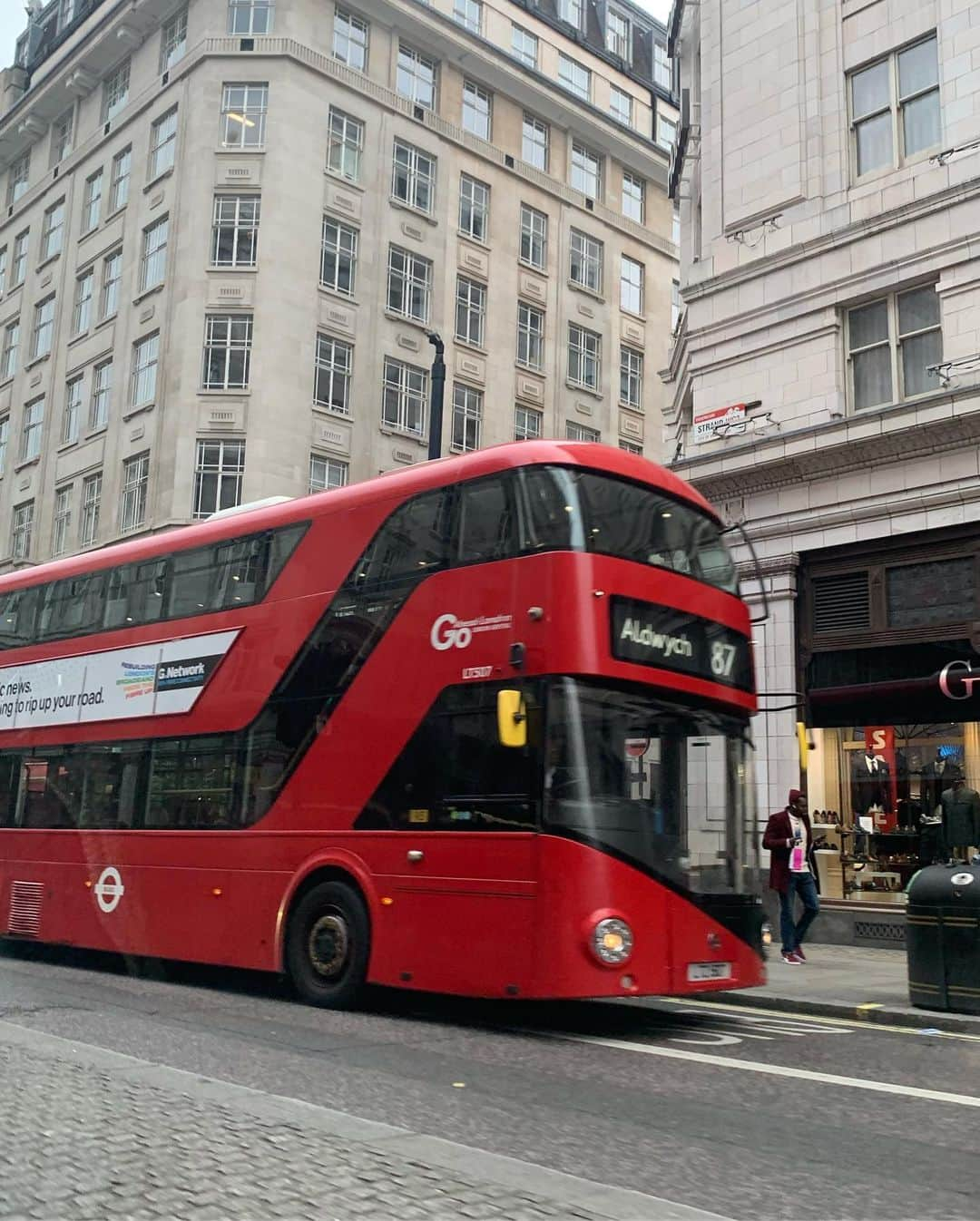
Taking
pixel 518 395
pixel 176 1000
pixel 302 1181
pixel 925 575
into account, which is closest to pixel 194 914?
pixel 176 1000

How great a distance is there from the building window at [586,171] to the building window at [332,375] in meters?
13.7

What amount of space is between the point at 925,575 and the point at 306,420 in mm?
21476

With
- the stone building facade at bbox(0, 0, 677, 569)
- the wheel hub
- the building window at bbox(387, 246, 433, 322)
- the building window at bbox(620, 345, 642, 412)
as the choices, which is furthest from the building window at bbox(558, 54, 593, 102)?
the wheel hub

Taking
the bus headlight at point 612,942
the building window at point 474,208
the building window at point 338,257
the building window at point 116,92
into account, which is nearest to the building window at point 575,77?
the building window at point 474,208

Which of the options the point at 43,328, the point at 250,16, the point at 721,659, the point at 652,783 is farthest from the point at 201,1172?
the point at 43,328

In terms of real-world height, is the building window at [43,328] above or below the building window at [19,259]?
below

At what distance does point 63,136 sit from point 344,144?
12.5 m

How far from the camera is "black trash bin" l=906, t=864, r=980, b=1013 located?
1038 cm

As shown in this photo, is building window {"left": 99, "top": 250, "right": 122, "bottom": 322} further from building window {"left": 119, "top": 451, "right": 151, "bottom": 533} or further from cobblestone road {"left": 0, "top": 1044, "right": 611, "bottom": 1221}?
cobblestone road {"left": 0, "top": 1044, "right": 611, "bottom": 1221}

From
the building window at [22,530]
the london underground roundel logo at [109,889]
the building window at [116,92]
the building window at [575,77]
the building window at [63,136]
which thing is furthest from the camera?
the building window at [575,77]

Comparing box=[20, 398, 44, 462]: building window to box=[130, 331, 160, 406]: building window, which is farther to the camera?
box=[20, 398, 44, 462]: building window

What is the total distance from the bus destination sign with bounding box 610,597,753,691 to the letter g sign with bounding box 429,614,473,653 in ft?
3.93

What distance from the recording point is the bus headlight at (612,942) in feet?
29.0

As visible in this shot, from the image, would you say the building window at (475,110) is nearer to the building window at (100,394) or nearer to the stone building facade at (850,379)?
the building window at (100,394)
